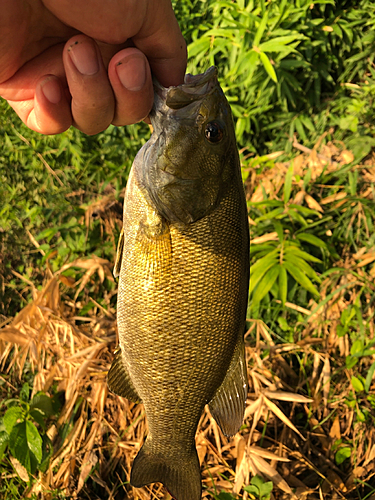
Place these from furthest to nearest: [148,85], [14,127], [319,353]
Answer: [14,127]
[319,353]
[148,85]

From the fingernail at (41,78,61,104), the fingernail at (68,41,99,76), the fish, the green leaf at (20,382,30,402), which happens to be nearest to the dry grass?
the green leaf at (20,382,30,402)

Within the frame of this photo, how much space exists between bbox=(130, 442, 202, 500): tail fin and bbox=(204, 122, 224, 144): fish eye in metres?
1.27

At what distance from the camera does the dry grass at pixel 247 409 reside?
2.57 m

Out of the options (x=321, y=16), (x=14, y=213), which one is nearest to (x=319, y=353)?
(x=321, y=16)

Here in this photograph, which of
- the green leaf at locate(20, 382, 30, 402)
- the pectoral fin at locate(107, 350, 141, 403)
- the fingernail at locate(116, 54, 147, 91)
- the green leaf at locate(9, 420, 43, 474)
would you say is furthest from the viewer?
the green leaf at locate(20, 382, 30, 402)

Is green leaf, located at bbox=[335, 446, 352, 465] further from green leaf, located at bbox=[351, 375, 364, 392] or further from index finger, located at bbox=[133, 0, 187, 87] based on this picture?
index finger, located at bbox=[133, 0, 187, 87]

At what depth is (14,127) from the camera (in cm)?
397

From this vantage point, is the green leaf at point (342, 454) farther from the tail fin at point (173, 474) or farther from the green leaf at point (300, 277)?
the tail fin at point (173, 474)

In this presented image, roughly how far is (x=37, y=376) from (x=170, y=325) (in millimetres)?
2083

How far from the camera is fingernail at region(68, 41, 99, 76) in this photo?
53.1 inches

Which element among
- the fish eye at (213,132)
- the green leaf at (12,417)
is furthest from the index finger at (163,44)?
the green leaf at (12,417)

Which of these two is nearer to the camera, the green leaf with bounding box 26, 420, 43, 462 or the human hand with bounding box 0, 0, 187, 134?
the human hand with bounding box 0, 0, 187, 134

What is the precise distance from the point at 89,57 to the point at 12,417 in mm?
2460

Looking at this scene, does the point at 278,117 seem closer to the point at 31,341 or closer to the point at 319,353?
the point at 319,353
